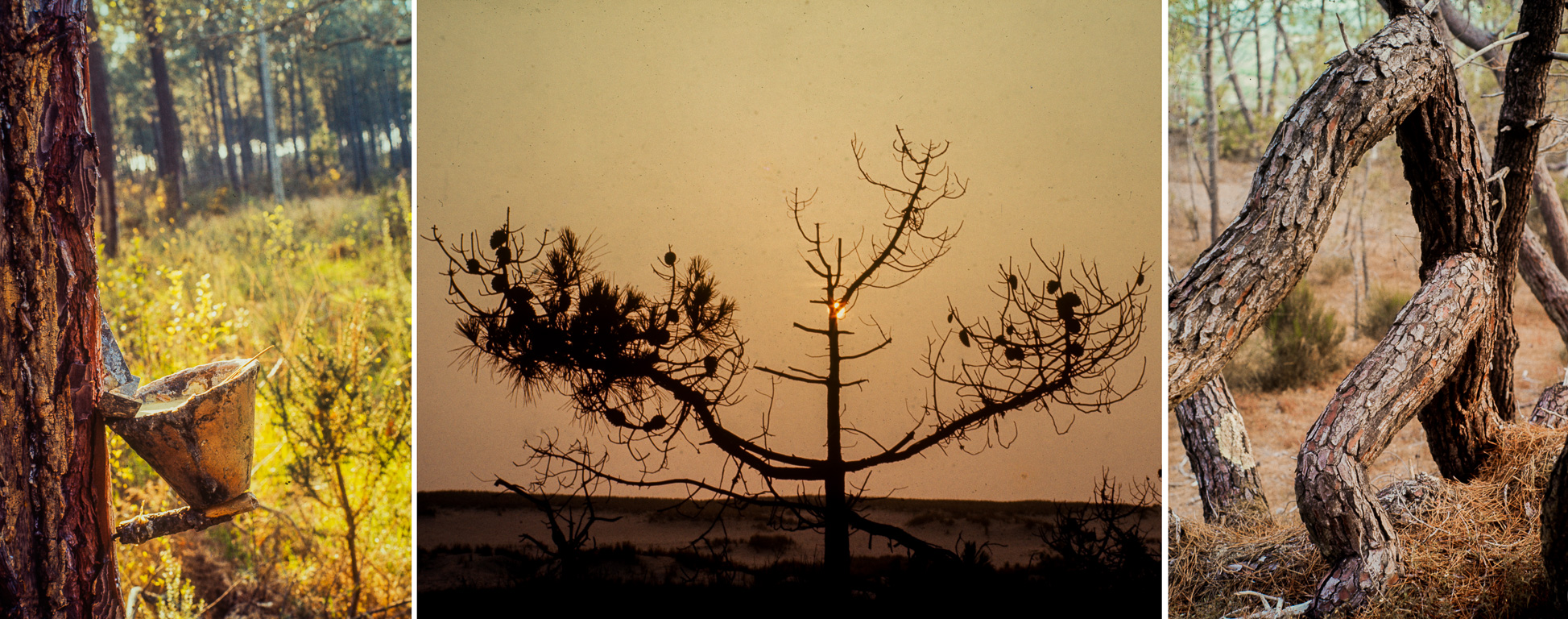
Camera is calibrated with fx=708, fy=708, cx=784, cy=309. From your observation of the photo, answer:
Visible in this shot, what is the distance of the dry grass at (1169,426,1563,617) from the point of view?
174cm

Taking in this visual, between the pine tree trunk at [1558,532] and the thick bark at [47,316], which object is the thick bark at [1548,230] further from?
the thick bark at [47,316]

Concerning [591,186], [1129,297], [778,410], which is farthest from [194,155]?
[1129,297]

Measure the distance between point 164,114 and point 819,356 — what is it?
1772mm

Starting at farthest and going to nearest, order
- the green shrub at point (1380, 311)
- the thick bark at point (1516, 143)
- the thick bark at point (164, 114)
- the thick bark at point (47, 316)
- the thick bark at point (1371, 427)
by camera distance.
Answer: the green shrub at point (1380, 311)
the thick bark at point (1516, 143)
the thick bark at point (164, 114)
the thick bark at point (1371, 427)
the thick bark at point (47, 316)

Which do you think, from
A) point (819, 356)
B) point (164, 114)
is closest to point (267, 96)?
point (164, 114)

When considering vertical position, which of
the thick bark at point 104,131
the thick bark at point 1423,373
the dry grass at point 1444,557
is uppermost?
the thick bark at point 104,131

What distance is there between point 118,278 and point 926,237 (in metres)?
2.06

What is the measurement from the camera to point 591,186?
6.01 ft

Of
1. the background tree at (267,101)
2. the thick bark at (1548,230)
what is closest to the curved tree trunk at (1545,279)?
the thick bark at (1548,230)

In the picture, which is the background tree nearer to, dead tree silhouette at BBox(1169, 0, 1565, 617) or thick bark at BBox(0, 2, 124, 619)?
thick bark at BBox(0, 2, 124, 619)

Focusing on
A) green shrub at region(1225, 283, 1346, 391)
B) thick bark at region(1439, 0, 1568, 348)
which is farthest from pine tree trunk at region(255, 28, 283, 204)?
thick bark at region(1439, 0, 1568, 348)

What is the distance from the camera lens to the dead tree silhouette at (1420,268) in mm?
1597

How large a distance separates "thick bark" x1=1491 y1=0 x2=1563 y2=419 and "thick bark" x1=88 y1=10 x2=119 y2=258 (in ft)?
12.0

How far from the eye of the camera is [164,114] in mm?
1794
